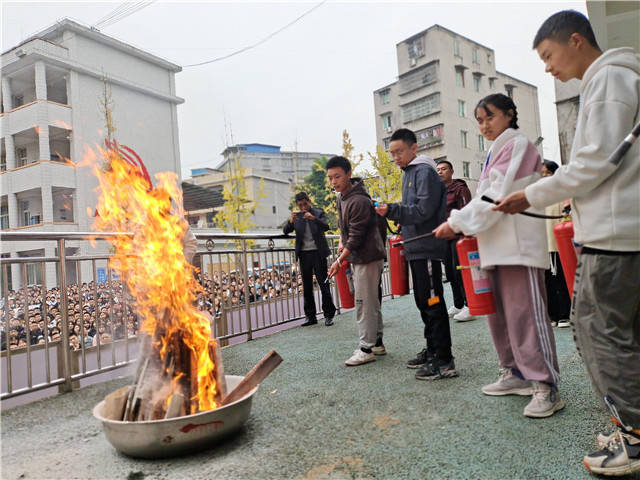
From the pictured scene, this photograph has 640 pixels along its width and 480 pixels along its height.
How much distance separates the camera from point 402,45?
34.4 m

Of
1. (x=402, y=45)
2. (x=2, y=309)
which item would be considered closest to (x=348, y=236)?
(x=2, y=309)

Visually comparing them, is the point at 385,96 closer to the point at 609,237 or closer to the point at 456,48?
the point at 456,48

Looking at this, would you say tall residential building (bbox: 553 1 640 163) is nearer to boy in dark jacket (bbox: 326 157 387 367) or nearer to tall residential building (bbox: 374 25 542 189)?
boy in dark jacket (bbox: 326 157 387 367)

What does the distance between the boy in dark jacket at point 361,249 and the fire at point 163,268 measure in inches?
57.1

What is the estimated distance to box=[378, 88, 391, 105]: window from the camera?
3722 centimetres

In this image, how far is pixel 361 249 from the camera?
3908mm

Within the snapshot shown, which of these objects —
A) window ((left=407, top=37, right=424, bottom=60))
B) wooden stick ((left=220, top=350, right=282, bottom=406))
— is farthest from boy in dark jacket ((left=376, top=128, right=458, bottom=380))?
window ((left=407, top=37, right=424, bottom=60))

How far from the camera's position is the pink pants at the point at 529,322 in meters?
2.41

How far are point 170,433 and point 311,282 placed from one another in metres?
4.40

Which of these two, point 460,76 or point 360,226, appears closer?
point 360,226

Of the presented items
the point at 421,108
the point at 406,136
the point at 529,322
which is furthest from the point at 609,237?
the point at 421,108

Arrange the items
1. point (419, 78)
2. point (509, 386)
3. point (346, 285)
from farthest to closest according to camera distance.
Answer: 1. point (419, 78)
2. point (346, 285)
3. point (509, 386)

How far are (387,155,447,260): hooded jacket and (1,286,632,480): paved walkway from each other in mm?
1002

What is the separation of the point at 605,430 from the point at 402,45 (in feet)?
121
